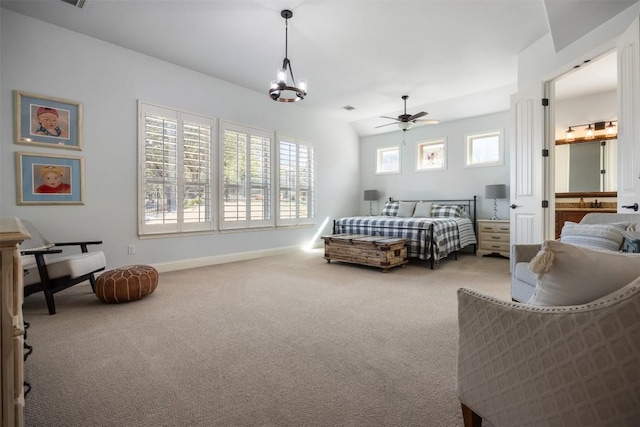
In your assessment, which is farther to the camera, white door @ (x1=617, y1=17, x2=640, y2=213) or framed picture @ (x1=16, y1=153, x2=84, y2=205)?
framed picture @ (x1=16, y1=153, x2=84, y2=205)

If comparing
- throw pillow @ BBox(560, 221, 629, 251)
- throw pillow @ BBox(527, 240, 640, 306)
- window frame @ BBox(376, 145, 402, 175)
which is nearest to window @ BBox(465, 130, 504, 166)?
window frame @ BBox(376, 145, 402, 175)

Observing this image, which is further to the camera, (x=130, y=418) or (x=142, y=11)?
(x=142, y=11)

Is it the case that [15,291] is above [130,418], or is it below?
above

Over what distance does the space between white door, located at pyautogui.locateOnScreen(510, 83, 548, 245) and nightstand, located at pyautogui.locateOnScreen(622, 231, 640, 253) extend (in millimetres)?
2120

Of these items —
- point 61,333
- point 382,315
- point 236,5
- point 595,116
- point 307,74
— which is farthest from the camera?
point 595,116

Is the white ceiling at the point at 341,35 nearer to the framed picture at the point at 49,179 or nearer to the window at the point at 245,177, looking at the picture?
the window at the point at 245,177

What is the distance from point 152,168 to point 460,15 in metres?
4.26

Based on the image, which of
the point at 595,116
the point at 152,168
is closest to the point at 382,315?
the point at 152,168

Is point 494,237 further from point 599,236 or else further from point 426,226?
point 599,236

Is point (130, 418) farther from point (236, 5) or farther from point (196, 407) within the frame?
point (236, 5)

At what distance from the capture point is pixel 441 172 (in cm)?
671

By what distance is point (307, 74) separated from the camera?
4.74 metres

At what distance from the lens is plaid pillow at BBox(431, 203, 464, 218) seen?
6.00 m

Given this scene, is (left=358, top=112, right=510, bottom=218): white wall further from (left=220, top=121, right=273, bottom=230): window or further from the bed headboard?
(left=220, top=121, right=273, bottom=230): window
